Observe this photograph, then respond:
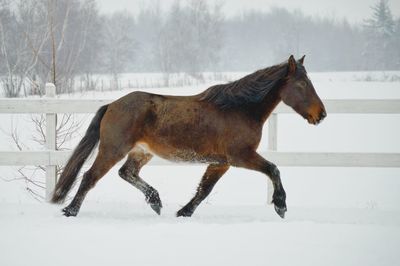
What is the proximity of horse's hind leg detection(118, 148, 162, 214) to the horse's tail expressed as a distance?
41 centimetres

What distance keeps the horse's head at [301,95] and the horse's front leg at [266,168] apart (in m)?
0.69

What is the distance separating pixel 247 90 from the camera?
5.00m

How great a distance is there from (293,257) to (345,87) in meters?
22.6

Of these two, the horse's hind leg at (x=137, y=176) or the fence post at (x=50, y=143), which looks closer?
the horse's hind leg at (x=137, y=176)

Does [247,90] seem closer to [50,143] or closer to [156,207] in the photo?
[156,207]

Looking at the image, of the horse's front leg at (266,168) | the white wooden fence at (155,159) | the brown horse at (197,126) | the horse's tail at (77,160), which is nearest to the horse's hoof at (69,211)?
the brown horse at (197,126)

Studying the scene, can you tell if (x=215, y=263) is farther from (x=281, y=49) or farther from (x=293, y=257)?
(x=281, y=49)

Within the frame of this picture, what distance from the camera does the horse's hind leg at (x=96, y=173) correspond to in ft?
15.8

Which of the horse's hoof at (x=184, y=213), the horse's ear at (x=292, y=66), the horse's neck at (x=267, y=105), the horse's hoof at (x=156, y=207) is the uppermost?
the horse's ear at (x=292, y=66)

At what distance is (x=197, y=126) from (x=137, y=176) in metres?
0.87

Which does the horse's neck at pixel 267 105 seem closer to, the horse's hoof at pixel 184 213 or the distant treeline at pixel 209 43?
the horse's hoof at pixel 184 213

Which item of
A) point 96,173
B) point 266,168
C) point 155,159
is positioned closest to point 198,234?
point 266,168

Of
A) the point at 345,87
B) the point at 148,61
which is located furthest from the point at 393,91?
the point at 148,61

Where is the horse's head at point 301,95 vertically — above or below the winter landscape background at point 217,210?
above
